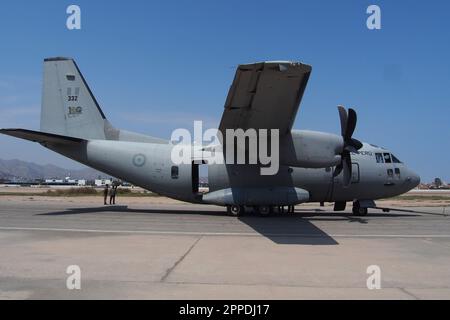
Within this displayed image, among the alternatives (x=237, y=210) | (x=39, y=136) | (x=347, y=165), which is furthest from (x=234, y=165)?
(x=39, y=136)

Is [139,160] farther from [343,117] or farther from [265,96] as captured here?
[343,117]

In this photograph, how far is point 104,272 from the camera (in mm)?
9062

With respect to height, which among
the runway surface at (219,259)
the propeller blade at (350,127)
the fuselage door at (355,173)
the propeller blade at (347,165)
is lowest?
the runway surface at (219,259)

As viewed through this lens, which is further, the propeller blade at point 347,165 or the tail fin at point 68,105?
the tail fin at point 68,105

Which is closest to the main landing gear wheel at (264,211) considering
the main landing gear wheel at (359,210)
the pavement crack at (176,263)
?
the main landing gear wheel at (359,210)

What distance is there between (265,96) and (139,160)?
9.30 m

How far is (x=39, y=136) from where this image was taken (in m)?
22.2

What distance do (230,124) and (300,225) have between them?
5.54 m

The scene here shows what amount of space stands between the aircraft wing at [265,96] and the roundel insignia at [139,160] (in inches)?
208

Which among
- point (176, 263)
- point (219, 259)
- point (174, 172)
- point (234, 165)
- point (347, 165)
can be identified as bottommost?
point (219, 259)

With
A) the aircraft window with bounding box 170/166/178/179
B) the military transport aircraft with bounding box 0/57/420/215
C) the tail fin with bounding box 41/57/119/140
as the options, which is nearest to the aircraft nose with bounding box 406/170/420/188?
the military transport aircraft with bounding box 0/57/420/215

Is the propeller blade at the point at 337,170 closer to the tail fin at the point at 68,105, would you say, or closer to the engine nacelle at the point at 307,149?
the engine nacelle at the point at 307,149

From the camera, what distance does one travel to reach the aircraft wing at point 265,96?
47.9 ft
